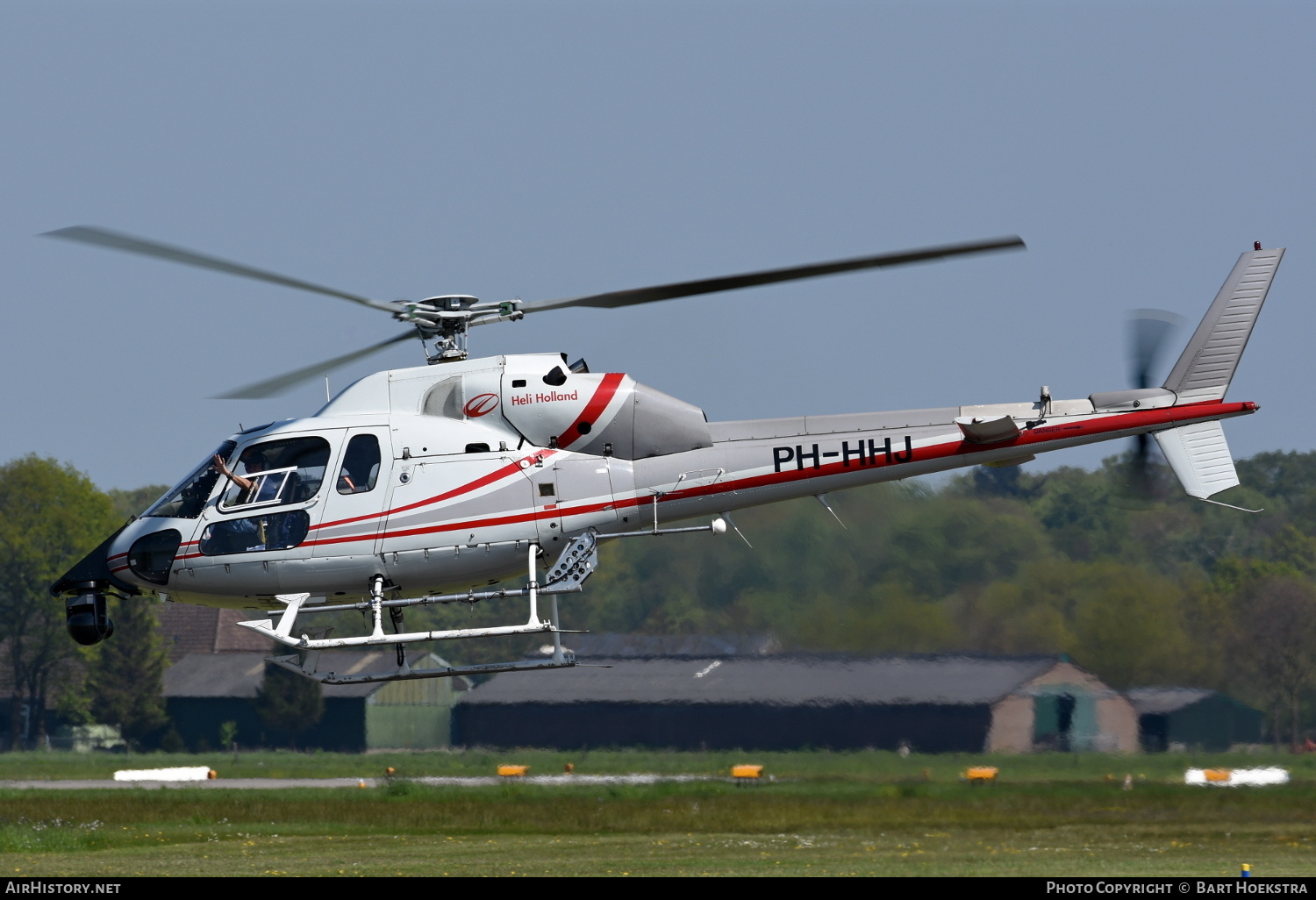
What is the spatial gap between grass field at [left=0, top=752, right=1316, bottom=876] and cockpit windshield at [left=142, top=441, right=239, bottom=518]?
462 centimetres

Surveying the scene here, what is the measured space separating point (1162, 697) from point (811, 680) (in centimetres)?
618

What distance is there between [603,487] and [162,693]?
4092cm

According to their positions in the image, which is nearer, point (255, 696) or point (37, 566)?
point (255, 696)

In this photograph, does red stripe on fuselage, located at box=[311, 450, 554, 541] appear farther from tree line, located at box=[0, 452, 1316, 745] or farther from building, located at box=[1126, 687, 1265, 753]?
building, located at box=[1126, 687, 1265, 753]

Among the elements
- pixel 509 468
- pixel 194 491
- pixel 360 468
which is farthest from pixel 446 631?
pixel 194 491

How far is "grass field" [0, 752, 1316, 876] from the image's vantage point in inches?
766

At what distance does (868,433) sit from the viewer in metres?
17.1

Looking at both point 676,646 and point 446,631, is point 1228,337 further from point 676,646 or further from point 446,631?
point 676,646

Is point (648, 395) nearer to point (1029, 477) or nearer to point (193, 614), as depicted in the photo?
point (1029, 477)

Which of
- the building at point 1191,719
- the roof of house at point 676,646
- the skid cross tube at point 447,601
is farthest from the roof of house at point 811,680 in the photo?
the skid cross tube at point 447,601

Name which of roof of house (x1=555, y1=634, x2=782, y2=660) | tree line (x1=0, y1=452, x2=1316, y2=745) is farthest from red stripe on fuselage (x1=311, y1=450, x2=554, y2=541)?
roof of house (x1=555, y1=634, x2=782, y2=660)

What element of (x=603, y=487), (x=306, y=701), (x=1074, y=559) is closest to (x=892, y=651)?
(x=1074, y=559)

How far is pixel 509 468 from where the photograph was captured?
1711 cm

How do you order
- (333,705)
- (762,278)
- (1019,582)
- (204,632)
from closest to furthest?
(762,278)
(1019,582)
(333,705)
(204,632)
